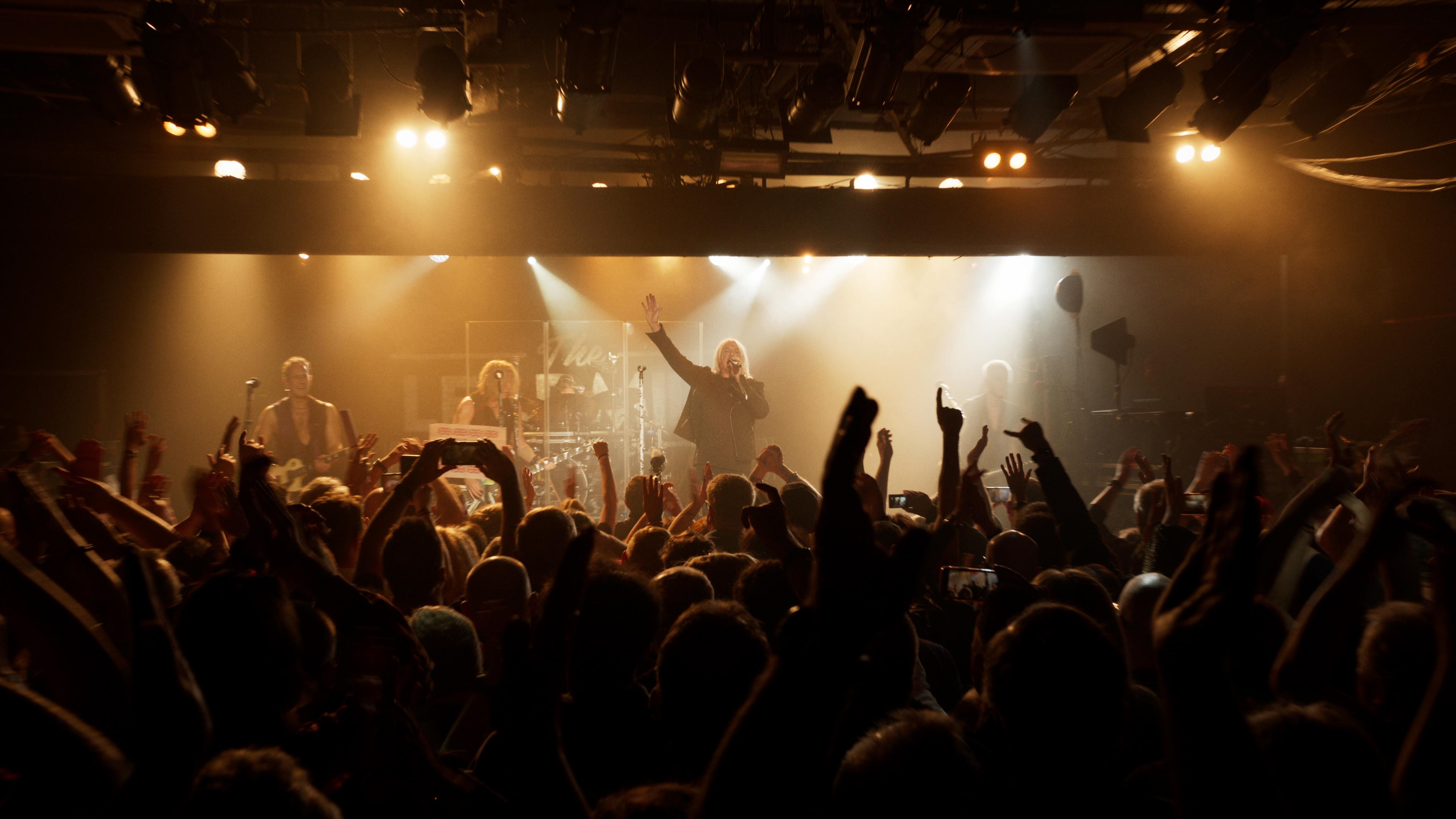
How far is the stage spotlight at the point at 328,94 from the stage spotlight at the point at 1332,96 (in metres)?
6.96

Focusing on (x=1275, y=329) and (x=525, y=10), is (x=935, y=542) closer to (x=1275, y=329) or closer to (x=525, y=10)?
(x=525, y=10)

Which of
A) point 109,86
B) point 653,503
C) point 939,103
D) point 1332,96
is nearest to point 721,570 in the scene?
point 653,503

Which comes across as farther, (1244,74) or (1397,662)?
(1244,74)

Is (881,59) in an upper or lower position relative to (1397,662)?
upper

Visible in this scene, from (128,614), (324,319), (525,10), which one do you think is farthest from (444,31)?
(324,319)

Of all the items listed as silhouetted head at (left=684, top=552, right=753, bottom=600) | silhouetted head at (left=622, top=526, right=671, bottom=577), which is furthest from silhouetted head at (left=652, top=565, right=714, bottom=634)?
silhouetted head at (left=622, top=526, right=671, bottom=577)

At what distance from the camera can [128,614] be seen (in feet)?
6.82

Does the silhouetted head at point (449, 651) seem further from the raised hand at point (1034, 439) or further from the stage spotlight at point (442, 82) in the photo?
the stage spotlight at point (442, 82)

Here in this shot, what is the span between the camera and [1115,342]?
9641mm

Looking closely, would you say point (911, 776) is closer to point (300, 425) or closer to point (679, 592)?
point (679, 592)

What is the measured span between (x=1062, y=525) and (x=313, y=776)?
2.72 m

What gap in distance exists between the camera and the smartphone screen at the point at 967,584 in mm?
2420

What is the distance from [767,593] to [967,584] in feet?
2.13

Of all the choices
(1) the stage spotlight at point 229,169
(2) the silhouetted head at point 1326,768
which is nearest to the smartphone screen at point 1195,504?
(2) the silhouetted head at point 1326,768
